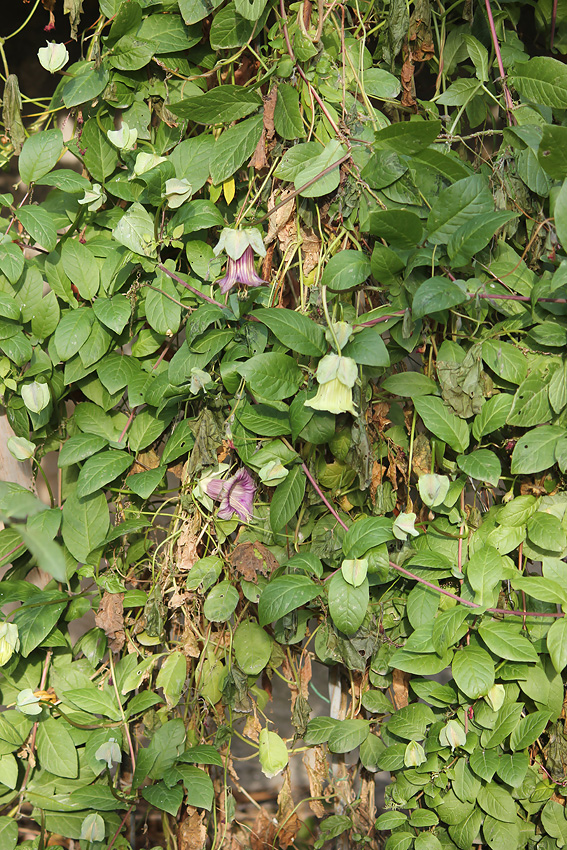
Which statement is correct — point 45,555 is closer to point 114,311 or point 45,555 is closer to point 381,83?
point 114,311

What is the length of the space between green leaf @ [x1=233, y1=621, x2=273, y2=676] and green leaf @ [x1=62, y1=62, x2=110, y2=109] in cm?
90

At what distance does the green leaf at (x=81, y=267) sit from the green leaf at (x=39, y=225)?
0.12 feet

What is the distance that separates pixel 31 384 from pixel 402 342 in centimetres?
61

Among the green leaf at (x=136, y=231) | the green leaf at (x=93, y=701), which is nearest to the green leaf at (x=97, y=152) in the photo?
the green leaf at (x=136, y=231)

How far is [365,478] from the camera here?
3.36 feet

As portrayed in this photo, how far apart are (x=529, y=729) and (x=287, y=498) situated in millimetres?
515

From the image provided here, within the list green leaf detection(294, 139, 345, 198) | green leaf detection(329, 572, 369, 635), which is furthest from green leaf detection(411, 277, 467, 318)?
green leaf detection(329, 572, 369, 635)

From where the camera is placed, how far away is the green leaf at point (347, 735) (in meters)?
1.11

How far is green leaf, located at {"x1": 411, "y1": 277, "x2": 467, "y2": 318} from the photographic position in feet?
3.04

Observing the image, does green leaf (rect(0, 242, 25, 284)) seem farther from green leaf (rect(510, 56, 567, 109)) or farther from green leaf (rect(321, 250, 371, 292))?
green leaf (rect(510, 56, 567, 109))

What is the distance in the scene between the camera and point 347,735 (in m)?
1.11

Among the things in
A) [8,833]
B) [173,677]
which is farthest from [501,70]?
[8,833]

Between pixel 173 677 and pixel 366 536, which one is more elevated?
pixel 366 536

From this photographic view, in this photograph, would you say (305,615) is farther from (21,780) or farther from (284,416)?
(21,780)
